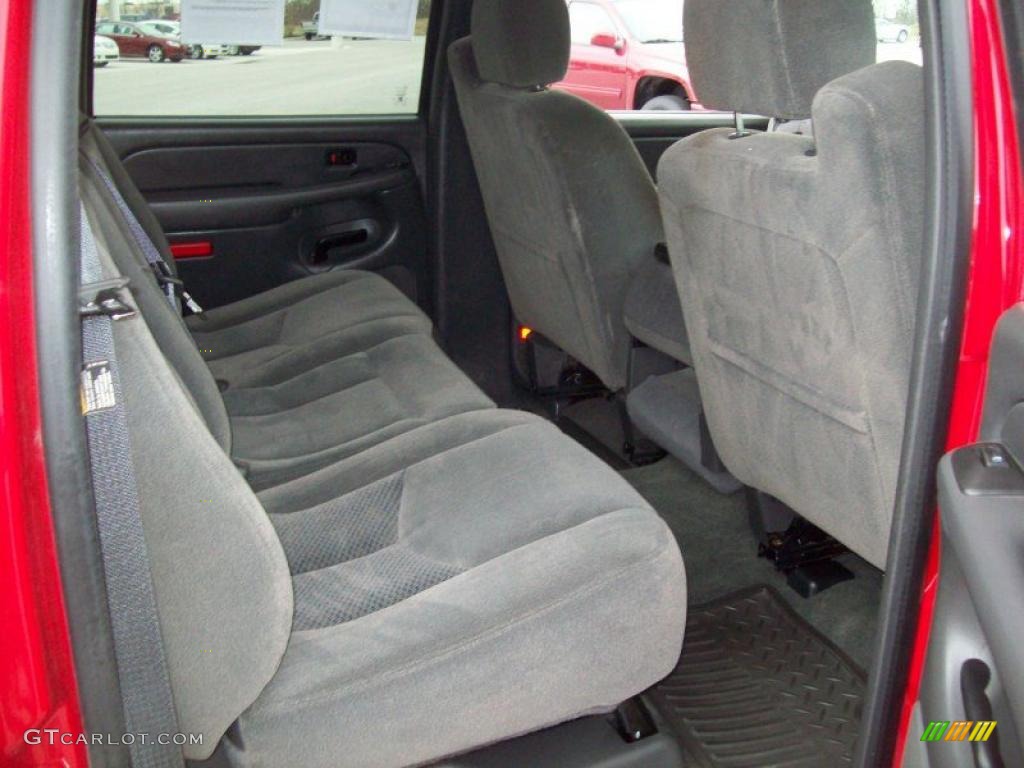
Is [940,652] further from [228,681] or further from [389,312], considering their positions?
[389,312]

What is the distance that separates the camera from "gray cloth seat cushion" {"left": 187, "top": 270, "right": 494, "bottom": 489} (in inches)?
65.4

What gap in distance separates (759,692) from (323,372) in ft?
2.88

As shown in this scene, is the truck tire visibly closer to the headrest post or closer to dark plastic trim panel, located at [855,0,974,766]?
the headrest post

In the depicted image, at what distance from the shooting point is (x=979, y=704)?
1002 mm

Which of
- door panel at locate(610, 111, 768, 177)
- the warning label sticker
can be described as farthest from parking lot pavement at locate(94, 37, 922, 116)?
the warning label sticker

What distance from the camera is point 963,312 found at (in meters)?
1.04

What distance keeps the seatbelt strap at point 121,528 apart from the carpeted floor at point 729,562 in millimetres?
1101

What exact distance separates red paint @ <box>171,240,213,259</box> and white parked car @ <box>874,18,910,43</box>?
5.01ft

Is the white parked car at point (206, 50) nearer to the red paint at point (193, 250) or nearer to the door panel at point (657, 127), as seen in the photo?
the red paint at point (193, 250)

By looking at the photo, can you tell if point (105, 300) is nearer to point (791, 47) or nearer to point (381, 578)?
point (381, 578)

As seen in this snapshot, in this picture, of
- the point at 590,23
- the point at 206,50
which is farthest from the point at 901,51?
the point at 590,23

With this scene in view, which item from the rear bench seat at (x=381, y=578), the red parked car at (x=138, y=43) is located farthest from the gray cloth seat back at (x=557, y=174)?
the rear bench seat at (x=381, y=578)

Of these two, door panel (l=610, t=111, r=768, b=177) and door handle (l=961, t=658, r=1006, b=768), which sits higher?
door panel (l=610, t=111, r=768, b=177)

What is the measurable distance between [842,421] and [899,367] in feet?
0.48
